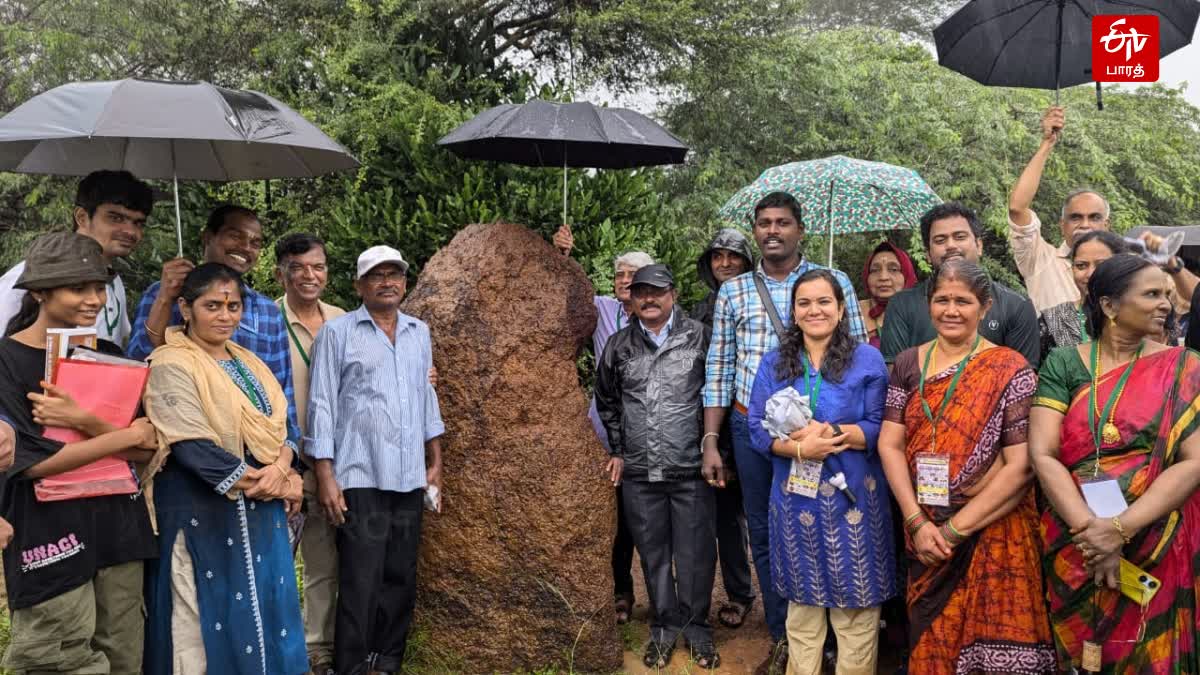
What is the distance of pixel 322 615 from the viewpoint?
4129 millimetres

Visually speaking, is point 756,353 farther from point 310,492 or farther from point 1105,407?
point 310,492

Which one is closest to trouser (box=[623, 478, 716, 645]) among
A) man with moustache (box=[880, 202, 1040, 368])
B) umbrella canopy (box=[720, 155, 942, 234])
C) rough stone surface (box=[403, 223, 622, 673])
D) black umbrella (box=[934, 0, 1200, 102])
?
rough stone surface (box=[403, 223, 622, 673])

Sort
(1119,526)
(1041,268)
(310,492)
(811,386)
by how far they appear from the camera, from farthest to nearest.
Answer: (1041,268), (310,492), (811,386), (1119,526)

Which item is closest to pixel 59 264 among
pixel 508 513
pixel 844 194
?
pixel 508 513

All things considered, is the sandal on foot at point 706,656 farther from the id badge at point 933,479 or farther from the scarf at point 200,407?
the scarf at point 200,407

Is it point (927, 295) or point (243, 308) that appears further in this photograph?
point (927, 295)

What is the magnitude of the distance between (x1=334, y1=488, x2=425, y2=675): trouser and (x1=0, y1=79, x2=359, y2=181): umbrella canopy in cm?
153

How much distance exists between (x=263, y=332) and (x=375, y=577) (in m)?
1.15

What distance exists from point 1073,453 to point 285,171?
361cm

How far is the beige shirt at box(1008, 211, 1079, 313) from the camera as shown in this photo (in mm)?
4371

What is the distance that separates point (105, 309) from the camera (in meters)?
3.55

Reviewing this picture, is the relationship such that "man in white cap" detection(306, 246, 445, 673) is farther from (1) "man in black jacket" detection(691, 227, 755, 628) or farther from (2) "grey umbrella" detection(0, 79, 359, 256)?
(1) "man in black jacket" detection(691, 227, 755, 628)

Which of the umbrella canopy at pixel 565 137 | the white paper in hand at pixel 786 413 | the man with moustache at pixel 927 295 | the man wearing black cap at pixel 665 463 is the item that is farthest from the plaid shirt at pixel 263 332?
the man with moustache at pixel 927 295

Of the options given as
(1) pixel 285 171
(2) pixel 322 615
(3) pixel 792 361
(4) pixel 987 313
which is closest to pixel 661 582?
(3) pixel 792 361
